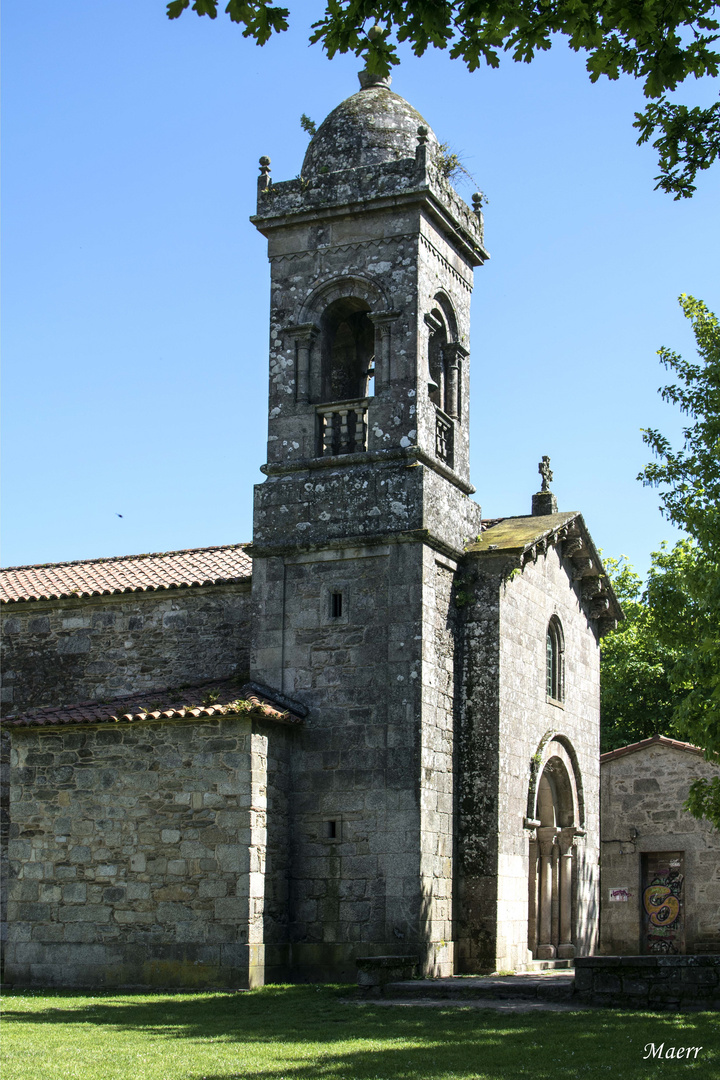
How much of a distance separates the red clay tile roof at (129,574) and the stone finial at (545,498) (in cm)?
523

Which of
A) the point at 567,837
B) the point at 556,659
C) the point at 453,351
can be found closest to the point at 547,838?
the point at 567,837

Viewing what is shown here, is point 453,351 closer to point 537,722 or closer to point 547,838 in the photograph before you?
point 537,722

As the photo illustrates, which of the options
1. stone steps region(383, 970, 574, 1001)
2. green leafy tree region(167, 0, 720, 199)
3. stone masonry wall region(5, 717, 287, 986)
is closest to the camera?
green leafy tree region(167, 0, 720, 199)

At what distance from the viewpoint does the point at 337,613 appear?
1831 centimetres

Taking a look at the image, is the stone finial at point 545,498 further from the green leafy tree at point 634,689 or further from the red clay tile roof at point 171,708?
the green leafy tree at point 634,689

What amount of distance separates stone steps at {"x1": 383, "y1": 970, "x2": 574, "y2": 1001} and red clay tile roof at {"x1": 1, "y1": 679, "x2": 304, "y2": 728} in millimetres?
3849

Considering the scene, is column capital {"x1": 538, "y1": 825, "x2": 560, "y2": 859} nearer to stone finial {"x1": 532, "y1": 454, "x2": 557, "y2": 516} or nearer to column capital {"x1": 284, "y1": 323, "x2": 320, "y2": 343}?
stone finial {"x1": 532, "y1": 454, "x2": 557, "y2": 516}

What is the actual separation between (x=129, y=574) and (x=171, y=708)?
4.33 metres

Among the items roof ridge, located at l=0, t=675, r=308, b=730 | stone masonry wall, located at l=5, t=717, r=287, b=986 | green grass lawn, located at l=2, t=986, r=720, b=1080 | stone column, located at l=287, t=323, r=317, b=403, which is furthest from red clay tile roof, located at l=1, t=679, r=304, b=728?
stone column, located at l=287, t=323, r=317, b=403

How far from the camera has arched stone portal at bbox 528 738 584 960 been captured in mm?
20266

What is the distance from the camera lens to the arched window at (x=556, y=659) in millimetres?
21719

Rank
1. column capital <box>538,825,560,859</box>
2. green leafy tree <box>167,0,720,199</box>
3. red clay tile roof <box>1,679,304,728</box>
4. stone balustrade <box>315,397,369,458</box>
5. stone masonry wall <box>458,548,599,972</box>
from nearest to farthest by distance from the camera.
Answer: green leafy tree <box>167,0,720,199</box> → red clay tile roof <box>1,679,304,728</box> → stone masonry wall <box>458,548,599,972</box> → stone balustrade <box>315,397,369,458</box> → column capital <box>538,825,560,859</box>

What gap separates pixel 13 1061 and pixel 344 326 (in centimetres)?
1286

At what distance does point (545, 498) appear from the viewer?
22484mm
